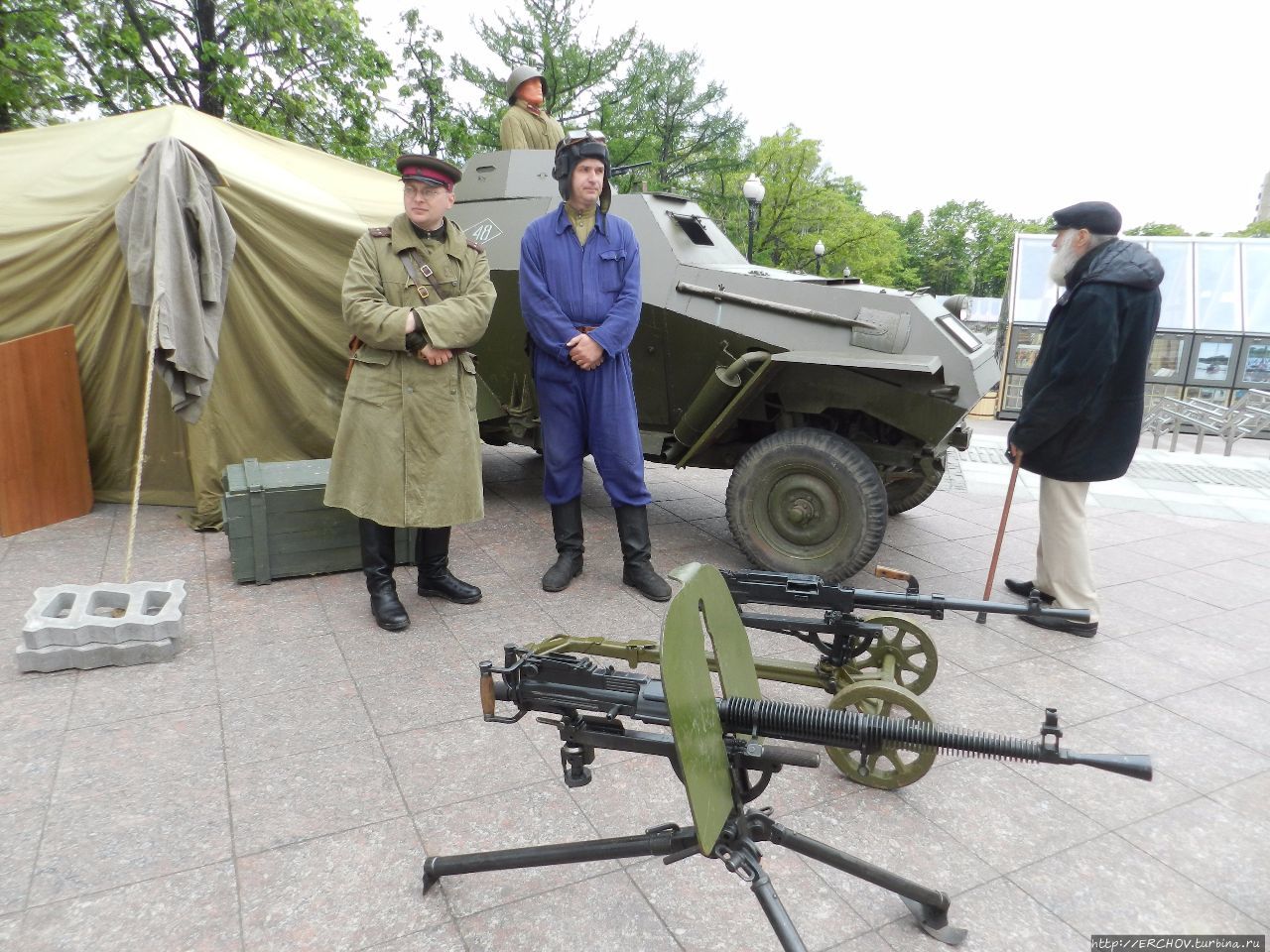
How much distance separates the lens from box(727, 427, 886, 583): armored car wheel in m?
4.14

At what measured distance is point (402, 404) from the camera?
141 inches

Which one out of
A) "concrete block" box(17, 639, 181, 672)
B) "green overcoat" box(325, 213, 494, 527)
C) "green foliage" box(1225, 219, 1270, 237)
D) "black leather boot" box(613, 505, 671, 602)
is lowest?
"concrete block" box(17, 639, 181, 672)

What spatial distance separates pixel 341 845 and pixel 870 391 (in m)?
3.07

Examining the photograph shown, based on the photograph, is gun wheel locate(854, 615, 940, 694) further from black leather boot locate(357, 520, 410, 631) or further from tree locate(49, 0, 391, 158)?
tree locate(49, 0, 391, 158)

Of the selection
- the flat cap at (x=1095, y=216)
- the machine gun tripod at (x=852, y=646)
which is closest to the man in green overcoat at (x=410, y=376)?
the machine gun tripod at (x=852, y=646)

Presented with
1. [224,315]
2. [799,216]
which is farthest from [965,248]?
[224,315]

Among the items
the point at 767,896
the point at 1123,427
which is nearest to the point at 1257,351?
the point at 1123,427

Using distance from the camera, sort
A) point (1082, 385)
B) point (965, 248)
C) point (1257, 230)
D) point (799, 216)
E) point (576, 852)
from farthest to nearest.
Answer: point (965, 248)
point (1257, 230)
point (799, 216)
point (1082, 385)
point (576, 852)

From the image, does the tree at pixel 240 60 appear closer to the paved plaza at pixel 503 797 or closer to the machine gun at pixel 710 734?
the paved plaza at pixel 503 797

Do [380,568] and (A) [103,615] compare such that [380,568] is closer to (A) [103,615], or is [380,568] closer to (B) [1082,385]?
(A) [103,615]

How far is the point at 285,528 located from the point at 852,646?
287 cm

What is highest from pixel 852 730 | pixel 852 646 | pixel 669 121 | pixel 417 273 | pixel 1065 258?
pixel 669 121

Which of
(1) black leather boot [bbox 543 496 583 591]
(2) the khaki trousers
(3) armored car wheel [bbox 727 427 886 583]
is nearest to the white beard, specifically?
(2) the khaki trousers

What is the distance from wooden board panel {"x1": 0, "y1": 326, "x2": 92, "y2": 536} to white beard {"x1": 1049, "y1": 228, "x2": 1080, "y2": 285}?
5607 mm
